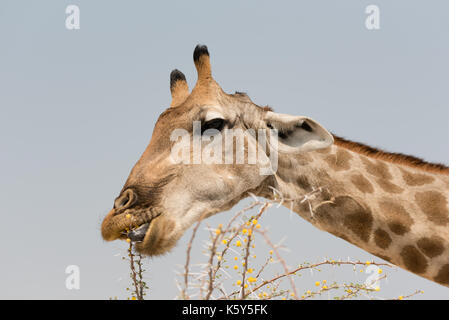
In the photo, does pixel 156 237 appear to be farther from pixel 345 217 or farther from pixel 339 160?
pixel 339 160

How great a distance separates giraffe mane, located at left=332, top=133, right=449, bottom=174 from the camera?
5.87 meters

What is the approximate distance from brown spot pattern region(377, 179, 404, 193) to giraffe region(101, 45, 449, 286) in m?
0.01

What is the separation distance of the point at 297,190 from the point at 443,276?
5.80 feet

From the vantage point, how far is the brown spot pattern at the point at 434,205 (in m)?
5.25

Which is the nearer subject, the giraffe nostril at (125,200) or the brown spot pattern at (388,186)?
the giraffe nostril at (125,200)

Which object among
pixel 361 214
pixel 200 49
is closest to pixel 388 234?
pixel 361 214

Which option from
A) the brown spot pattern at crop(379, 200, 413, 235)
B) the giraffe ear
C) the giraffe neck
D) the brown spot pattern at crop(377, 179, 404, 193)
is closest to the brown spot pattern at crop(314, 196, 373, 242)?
the giraffe neck

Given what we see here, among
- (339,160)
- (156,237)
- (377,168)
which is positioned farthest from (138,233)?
(377,168)

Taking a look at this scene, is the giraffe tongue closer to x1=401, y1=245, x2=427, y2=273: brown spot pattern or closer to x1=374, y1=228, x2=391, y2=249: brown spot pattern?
x1=374, y1=228, x2=391, y2=249: brown spot pattern

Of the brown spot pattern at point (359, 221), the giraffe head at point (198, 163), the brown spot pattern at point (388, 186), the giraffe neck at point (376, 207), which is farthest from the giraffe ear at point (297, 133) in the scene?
the brown spot pattern at point (388, 186)

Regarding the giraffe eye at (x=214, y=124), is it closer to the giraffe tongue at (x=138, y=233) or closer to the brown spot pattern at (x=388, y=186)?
the giraffe tongue at (x=138, y=233)
